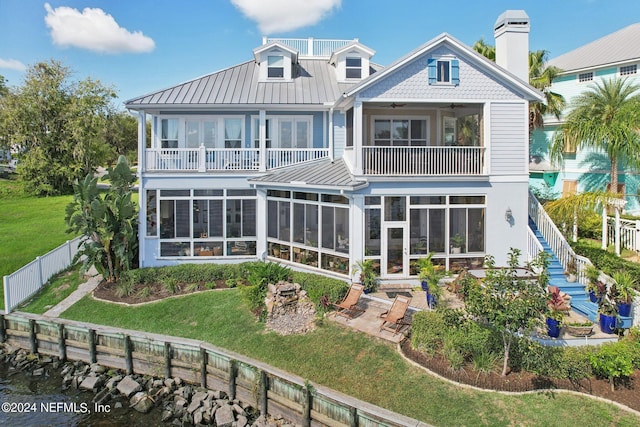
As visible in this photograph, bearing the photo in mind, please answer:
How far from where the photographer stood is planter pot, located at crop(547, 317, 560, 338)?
36.8ft

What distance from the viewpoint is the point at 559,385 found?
9703mm

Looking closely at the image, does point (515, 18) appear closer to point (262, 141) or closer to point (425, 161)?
point (425, 161)

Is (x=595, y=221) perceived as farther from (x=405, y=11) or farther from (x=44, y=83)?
(x=44, y=83)

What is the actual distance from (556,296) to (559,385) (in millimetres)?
3244

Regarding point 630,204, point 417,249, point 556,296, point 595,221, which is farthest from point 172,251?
point 630,204

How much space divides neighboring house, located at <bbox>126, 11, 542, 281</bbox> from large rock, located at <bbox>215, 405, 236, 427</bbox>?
6.49 meters

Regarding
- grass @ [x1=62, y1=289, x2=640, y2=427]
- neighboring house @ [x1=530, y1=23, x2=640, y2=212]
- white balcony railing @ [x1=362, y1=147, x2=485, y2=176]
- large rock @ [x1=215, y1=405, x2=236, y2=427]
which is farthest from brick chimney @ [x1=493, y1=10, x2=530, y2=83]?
large rock @ [x1=215, y1=405, x2=236, y2=427]

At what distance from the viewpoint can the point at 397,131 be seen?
18.8 m

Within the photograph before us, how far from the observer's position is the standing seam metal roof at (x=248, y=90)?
60.7 feet

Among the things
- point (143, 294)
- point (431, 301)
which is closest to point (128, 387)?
point (143, 294)

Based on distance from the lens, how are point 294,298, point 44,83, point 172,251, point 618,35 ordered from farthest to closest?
point 44,83 → point 618,35 → point 172,251 → point 294,298

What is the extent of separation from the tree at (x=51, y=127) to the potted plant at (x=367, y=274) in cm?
3560

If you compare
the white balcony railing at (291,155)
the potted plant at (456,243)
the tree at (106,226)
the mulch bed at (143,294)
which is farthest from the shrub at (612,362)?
the tree at (106,226)

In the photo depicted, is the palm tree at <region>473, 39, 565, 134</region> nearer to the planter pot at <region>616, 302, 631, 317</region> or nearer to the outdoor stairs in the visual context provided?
the outdoor stairs
